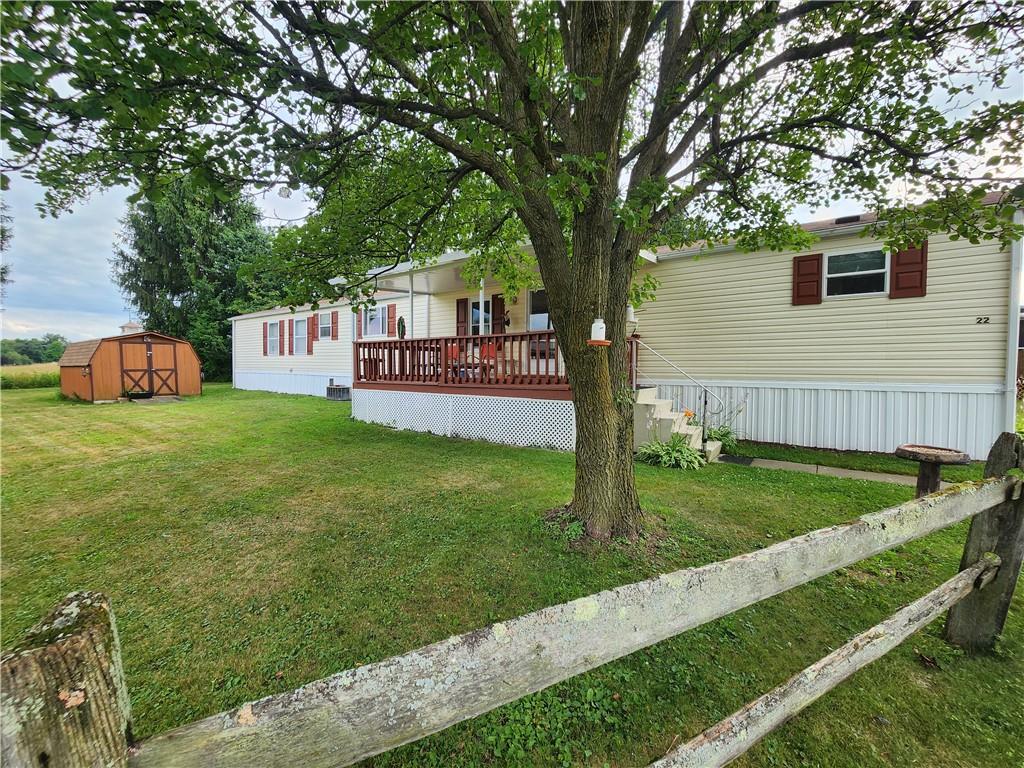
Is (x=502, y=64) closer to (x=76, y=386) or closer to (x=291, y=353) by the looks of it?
(x=291, y=353)

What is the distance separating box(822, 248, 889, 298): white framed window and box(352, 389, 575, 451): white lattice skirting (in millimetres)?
5156

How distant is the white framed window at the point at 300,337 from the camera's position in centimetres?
1691

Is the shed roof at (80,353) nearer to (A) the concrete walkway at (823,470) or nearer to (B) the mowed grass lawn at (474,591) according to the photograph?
(B) the mowed grass lawn at (474,591)

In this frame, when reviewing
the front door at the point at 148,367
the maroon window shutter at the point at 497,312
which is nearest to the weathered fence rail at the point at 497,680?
the maroon window shutter at the point at 497,312

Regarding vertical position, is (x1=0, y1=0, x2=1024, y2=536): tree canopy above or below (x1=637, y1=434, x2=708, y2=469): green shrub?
above

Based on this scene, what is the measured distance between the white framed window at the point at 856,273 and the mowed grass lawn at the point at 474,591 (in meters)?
3.76

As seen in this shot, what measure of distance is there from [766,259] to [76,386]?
68.7 feet

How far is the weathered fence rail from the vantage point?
25.6 inches

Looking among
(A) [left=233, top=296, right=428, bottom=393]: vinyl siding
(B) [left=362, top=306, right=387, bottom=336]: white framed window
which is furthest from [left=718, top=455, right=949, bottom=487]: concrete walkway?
(B) [left=362, top=306, right=387, bottom=336]: white framed window

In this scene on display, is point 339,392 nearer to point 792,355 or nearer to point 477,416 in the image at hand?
point 477,416

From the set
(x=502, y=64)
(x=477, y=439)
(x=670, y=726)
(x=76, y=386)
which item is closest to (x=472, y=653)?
(x=670, y=726)

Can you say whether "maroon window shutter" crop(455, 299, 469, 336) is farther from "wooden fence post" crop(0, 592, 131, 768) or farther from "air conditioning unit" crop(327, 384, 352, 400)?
"wooden fence post" crop(0, 592, 131, 768)

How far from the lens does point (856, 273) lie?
294 inches

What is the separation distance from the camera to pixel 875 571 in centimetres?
342
